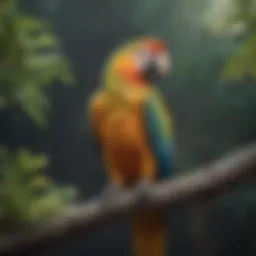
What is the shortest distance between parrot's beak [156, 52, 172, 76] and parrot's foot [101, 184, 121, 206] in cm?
21

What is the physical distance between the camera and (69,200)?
46.3 inches

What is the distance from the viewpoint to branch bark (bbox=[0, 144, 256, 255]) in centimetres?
111

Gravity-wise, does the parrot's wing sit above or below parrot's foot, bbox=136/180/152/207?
above

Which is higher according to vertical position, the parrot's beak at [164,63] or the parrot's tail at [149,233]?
the parrot's beak at [164,63]

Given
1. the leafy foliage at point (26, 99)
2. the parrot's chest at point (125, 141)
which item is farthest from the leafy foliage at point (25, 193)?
the parrot's chest at point (125, 141)

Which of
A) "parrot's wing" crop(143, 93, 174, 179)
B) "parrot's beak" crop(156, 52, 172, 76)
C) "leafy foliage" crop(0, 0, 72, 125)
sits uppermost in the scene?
"leafy foliage" crop(0, 0, 72, 125)

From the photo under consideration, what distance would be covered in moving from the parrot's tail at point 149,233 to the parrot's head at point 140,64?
0.23 metres

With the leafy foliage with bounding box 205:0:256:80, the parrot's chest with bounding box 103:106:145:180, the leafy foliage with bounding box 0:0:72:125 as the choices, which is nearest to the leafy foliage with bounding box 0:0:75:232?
the leafy foliage with bounding box 0:0:72:125

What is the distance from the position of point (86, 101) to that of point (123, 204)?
0.64ft

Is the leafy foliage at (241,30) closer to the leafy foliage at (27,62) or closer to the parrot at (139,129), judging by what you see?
the parrot at (139,129)

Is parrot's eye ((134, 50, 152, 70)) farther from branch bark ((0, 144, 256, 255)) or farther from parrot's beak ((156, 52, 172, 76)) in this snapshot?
branch bark ((0, 144, 256, 255))

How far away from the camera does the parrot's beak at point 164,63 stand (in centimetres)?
115

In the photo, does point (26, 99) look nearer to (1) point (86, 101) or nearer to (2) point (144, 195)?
(1) point (86, 101)

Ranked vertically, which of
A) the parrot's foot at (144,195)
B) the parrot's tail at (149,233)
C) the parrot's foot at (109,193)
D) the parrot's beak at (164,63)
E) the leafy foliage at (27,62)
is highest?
the leafy foliage at (27,62)
